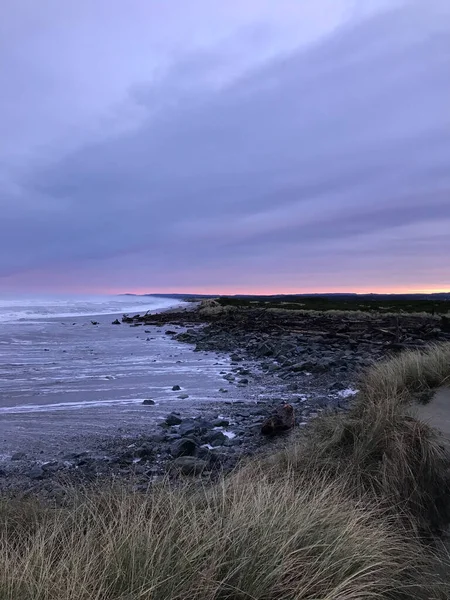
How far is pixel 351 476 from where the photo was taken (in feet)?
14.6

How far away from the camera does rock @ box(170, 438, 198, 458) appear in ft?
21.6

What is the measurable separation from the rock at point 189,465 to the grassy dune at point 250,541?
141cm

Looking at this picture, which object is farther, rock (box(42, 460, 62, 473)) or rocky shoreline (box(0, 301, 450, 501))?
rock (box(42, 460, 62, 473))

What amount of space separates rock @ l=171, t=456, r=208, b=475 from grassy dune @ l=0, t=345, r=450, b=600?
1411 mm

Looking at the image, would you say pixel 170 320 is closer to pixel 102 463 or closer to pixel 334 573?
pixel 102 463

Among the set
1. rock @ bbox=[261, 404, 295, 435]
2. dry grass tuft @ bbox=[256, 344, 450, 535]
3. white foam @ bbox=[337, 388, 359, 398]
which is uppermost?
dry grass tuft @ bbox=[256, 344, 450, 535]

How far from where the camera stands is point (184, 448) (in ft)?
21.8

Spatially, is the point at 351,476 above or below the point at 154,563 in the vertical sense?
below

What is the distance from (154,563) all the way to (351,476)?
262 cm

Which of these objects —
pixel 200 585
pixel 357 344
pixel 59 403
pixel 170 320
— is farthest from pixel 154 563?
pixel 170 320

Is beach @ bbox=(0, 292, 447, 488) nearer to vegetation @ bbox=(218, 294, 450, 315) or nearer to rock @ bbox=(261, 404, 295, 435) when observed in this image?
rock @ bbox=(261, 404, 295, 435)

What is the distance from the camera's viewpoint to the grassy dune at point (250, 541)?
7.57 feet

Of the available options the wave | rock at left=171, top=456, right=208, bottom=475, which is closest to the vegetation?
the wave

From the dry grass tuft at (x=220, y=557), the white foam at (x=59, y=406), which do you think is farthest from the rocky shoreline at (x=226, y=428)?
the white foam at (x=59, y=406)
